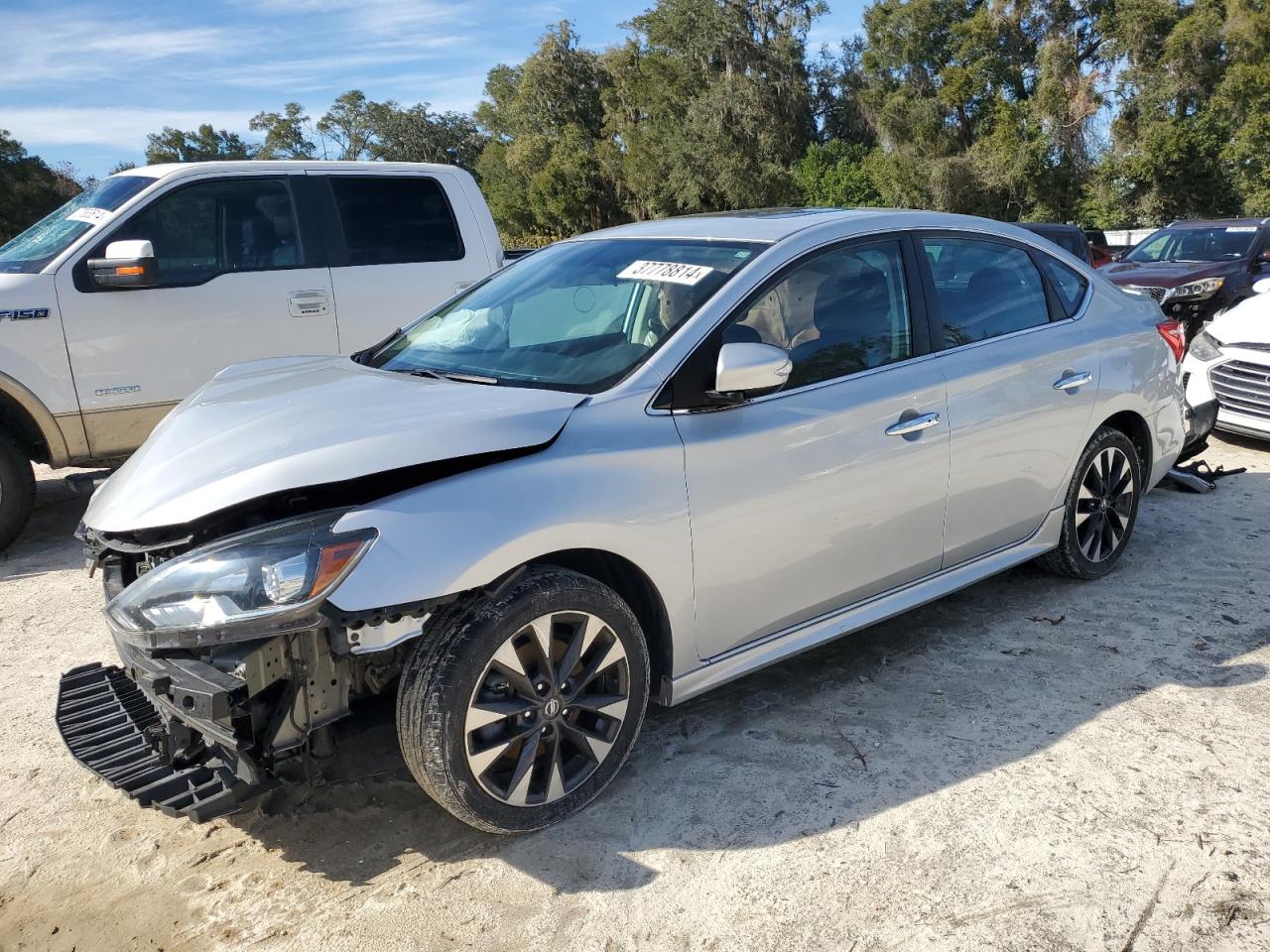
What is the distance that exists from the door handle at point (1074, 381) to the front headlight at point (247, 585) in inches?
120

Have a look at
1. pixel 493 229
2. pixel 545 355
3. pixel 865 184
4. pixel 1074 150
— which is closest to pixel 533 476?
pixel 545 355

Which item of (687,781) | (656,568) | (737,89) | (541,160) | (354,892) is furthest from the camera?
(541,160)

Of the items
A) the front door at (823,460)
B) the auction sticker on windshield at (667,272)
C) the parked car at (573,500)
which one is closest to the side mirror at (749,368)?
the parked car at (573,500)

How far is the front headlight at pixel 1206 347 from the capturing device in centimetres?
768

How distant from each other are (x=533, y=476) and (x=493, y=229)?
4.87m

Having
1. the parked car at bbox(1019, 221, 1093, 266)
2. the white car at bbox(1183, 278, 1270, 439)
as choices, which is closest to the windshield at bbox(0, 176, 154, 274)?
the white car at bbox(1183, 278, 1270, 439)

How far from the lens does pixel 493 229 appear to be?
734cm

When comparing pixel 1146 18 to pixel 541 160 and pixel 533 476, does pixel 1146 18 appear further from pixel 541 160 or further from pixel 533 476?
pixel 533 476

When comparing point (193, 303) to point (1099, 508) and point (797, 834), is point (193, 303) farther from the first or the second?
point (1099, 508)

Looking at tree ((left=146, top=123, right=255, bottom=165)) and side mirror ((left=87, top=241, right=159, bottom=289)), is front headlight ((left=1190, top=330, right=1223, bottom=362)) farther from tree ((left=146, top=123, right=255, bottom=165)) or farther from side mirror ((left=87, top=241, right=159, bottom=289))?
tree ((left=146, top=123, right=255, bottom=165))

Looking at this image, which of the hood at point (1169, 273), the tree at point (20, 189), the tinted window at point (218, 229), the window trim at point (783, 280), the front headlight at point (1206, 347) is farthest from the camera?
the tree at point (20, 189)

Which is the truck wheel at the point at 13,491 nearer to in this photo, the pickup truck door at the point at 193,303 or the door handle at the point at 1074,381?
the pickup truck door at the point at 193,303

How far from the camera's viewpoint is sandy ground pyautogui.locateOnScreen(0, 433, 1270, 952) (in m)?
2.64

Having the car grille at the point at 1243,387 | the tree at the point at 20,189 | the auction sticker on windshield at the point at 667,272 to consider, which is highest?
the tree at the point at 20,189
